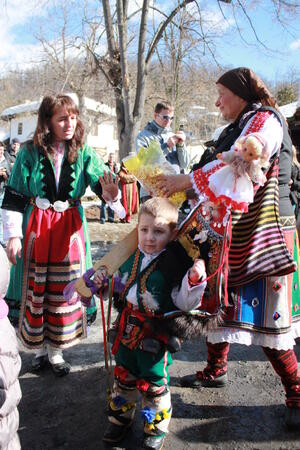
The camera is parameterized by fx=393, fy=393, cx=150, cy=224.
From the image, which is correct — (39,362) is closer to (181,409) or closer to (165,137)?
(181,409)

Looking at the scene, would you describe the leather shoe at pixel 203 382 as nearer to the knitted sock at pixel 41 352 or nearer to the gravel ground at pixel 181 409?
the gravel ground at pixel 181 409

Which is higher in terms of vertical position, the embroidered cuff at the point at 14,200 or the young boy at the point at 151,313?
the embroidered cuff at the point at 14,200

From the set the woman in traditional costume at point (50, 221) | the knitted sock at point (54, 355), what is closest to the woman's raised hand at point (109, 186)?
the woman in traditional costume at point (50, 221)

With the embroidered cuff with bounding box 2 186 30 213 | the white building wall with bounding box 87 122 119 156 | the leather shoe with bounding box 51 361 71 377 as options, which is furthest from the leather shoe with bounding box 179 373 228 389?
the white building wall with bounding box 87 122 119 156

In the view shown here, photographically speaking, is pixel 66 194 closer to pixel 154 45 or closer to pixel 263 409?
pixel 263 409

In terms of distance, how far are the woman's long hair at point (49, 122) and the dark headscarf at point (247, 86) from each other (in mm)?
1077

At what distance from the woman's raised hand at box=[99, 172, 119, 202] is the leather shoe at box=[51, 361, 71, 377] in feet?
3.87

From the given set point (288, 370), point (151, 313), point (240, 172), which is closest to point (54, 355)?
point (151, 313)

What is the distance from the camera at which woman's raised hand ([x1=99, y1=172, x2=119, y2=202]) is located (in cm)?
256

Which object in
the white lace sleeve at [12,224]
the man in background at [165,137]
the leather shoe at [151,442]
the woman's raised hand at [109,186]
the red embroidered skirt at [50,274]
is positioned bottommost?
the leather shoe at [151,442]

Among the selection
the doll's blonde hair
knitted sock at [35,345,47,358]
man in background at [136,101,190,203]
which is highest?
man in background at [136,101,190,203]

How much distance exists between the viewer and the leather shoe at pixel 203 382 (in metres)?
2.59

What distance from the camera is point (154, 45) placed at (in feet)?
28.0

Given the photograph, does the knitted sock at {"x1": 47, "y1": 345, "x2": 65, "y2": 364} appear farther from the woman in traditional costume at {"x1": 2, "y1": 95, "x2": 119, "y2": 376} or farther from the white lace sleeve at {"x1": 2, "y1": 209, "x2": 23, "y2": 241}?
the white lace sleeve at {"x1": 2, "y1": 209, "x2": 23, "y2": 241}
